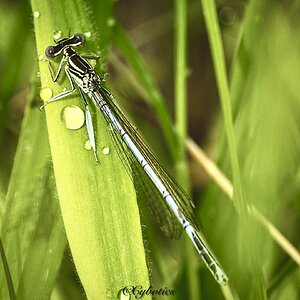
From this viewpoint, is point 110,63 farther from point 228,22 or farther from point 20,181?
point 20,181

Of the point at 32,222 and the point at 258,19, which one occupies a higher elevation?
the point at 258,19

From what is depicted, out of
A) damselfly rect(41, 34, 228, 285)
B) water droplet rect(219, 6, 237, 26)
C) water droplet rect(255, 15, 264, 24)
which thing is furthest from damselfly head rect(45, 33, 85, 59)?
water droplet rect(219, 6, 237, 26)

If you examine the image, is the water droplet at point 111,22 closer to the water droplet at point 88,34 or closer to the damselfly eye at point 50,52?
the water droplet at point 88,34

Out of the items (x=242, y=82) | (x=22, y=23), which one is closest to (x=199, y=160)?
(x=242, y=82)

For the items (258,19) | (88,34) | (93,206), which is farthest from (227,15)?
(93,206)

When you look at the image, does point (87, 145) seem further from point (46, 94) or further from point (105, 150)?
point (46, 94)

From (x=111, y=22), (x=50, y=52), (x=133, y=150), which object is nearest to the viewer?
(x=50, y=52)

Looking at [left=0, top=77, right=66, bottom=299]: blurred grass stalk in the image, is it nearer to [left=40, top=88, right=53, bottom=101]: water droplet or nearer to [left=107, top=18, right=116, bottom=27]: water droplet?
[left=40, top=88, right=53, bottom=101]: water droplet
